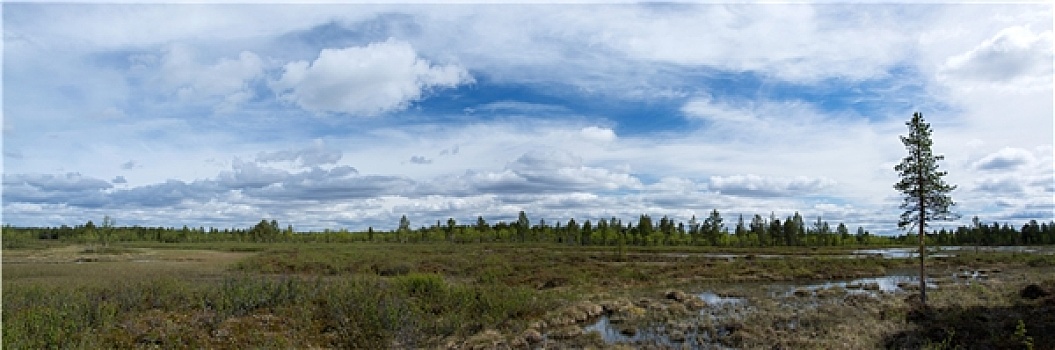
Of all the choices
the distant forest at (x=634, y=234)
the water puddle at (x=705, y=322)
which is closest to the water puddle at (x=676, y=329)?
the water puddle at (x=705, y=322)

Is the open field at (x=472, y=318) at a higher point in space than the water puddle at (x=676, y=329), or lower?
higher

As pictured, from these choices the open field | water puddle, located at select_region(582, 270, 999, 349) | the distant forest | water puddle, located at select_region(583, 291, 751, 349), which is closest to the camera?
the open field

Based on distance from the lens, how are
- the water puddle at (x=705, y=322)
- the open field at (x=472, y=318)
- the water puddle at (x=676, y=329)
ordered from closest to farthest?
the open field at (x=472, y=318), the water puddle at (x=676, y=329), the water puddle at (x=705, y=322)

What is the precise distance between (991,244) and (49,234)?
775ft

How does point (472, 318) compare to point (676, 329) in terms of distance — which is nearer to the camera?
point (676, 329)

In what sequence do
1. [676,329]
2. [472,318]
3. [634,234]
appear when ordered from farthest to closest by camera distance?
[634,234], [472,318], [676,329]

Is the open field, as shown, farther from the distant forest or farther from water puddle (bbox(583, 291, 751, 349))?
the distant forest

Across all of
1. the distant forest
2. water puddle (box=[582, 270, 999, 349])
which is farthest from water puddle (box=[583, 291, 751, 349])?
the distant forest

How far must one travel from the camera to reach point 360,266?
4662cm

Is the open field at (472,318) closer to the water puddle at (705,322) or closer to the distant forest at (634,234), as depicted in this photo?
the water puddle at (705,322)

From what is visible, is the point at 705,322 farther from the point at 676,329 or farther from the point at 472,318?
the point at 472,318

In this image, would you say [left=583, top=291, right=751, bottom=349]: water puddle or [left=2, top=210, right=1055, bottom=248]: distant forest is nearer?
[left=583, top=291, right=751, bottom=349]: water puddle

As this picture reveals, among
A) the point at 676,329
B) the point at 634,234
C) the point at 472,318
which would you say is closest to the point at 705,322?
the point at 676,329

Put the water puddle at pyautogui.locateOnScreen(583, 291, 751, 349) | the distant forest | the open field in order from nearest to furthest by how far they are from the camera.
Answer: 1. the open field
2. the water puddle at pyautogui.locateOnScreen(583, 291, 751, 349)
3. the distant forest
